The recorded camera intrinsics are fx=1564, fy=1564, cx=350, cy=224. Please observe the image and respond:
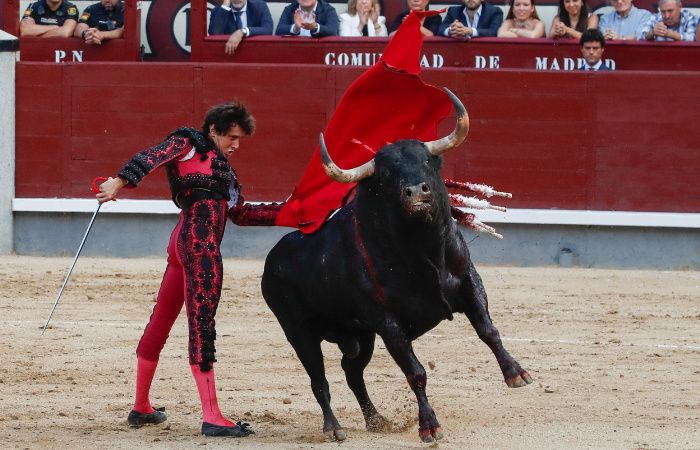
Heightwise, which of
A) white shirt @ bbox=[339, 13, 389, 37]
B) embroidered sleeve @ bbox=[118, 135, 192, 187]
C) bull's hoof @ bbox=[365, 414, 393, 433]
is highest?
embroidered sleeve @ bbox=[118, 135, 192, 187]

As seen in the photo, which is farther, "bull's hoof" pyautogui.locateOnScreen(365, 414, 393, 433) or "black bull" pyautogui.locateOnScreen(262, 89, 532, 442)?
"bull's hoof" pyautogui.locateOnScreen(365, 414, 393, 433)

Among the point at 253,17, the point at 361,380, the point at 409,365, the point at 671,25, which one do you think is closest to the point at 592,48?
the point at 671,25

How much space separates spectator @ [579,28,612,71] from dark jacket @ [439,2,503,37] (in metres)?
→ 0.60

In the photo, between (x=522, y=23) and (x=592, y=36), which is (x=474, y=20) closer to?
(x=522, y=23)

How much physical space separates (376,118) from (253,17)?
5.39m

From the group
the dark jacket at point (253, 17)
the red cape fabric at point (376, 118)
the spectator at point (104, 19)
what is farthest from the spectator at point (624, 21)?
the red cape fabric at point (376, 118)

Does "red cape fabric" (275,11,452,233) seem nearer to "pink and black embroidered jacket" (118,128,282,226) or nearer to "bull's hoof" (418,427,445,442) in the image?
"pink and black embroidered jacket" (118,128,282,226)

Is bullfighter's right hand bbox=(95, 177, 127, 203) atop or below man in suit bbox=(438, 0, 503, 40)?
atop

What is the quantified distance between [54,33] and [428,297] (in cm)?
667

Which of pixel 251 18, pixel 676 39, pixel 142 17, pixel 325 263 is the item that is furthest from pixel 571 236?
→ pixel 325 263

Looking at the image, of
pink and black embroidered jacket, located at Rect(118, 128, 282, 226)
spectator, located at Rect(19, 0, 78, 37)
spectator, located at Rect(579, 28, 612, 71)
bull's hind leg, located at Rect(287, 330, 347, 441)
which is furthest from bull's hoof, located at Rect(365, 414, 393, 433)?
spectator, located at Rect(19, 0, 78, 37)

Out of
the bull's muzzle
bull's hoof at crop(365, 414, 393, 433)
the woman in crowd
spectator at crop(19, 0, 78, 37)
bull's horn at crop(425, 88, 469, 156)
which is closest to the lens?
the bull's muzzle

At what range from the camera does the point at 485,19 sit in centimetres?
1053

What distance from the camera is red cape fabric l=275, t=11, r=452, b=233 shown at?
5453 millimetres
